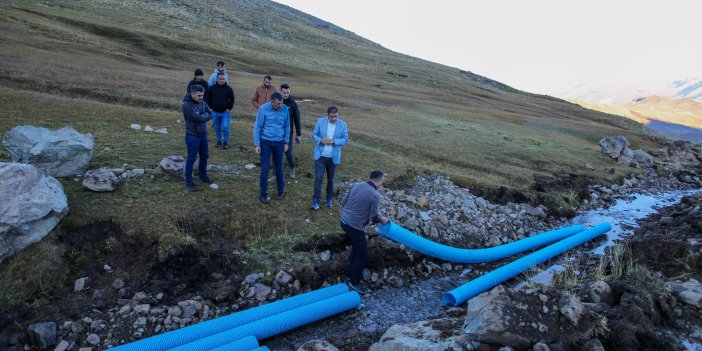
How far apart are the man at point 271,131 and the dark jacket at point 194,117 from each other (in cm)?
152

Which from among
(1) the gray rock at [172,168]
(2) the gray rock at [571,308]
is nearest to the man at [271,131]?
(1) the gray rock at [172,168]

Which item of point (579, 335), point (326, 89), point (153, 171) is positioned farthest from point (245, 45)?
point (579, 335)

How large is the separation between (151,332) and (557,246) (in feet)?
39.8

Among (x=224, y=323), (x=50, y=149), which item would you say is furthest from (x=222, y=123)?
(x=224, y=323)

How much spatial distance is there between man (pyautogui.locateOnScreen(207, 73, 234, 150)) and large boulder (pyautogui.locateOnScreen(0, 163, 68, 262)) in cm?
678

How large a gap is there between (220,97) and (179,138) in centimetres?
301

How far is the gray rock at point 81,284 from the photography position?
9.05m

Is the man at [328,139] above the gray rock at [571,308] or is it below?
above

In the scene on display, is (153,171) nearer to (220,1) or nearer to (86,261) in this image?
(86,261)

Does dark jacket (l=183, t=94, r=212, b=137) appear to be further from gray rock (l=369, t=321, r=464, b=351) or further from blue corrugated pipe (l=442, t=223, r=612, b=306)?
blue corrugated pipe (l=442, t=223, r=612, b=306)

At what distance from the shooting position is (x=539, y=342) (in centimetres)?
657

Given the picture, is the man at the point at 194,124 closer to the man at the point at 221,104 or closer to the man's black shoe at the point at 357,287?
the man at the point at 221,104

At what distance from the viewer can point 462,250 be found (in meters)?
12.5

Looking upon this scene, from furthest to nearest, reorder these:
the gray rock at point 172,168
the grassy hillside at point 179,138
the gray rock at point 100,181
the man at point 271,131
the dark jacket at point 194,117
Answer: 1. the gray rock at point 172,168
2. the man at point 271,131
3. the dark jacket at point 194,117
4. the gray rock at point 100,181
5. the grassy hillside at point 179,138
